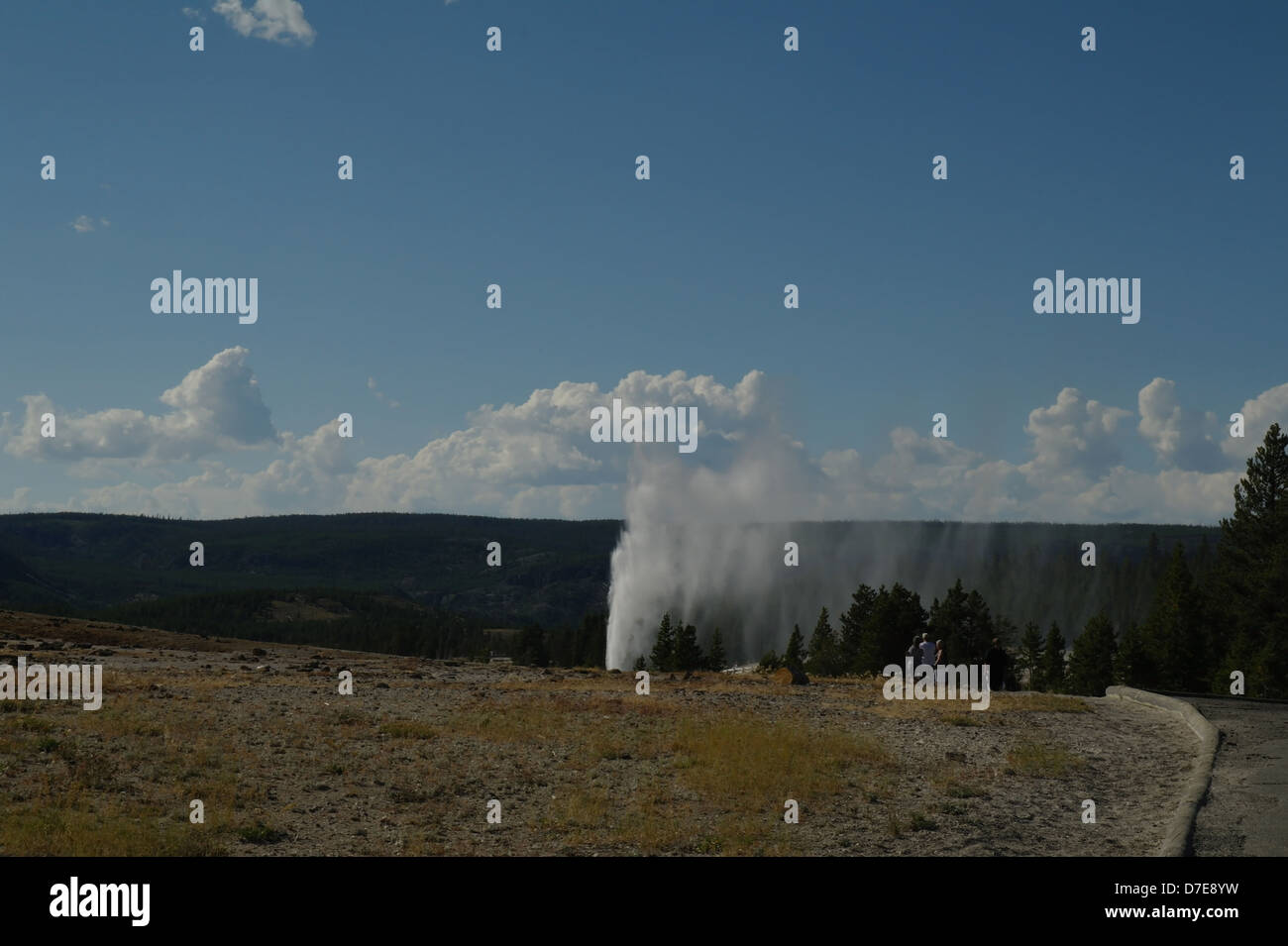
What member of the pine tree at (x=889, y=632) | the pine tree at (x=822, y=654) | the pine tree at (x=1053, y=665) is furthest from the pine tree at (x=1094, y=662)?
the pine tree at (x=822, y=654)

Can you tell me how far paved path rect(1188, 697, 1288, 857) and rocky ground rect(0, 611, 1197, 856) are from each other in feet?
2.43

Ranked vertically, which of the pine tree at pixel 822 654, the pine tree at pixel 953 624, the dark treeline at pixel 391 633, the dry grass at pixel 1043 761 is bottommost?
the dark treeline at pixel 391 633

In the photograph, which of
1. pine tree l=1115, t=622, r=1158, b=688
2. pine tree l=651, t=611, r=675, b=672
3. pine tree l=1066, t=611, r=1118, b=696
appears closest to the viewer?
pine tree l=1115, t=622, r=1158, b=688

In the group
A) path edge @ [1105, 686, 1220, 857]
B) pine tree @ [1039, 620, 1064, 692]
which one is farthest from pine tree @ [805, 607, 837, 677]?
path edge @ [1105, 686, 1220, 857]

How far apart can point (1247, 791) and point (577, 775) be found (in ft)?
37.2

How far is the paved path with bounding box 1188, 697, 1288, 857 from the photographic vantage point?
13914mm

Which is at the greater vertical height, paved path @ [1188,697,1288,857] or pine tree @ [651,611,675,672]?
paved path @ [1188,697,1288,857]

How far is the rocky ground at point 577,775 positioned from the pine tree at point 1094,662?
47347 mm

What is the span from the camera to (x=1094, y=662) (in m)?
76.1

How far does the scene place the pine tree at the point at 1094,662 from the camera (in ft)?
247

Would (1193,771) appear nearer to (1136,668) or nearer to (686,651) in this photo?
(1136,668)

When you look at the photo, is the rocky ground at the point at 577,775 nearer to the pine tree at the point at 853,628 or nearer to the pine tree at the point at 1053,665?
the pine tree at the point at 853,628

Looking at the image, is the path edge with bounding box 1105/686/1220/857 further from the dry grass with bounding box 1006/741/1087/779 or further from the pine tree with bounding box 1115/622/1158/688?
the pine tree with bounding box 1115/622/1158/688
